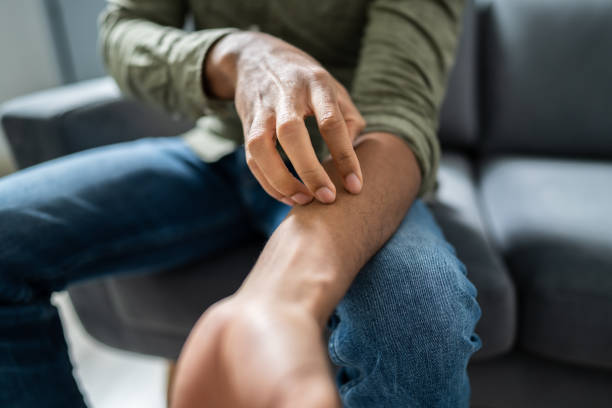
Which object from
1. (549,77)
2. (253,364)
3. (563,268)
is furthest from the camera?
(549,77)

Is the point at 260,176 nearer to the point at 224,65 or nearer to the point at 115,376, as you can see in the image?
the point at 224,65

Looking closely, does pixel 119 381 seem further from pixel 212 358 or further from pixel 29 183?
pixel 212 358

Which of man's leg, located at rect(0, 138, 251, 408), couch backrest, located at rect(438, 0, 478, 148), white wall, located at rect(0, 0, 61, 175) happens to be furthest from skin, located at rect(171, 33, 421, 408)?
white wall, located at rect(0, 0, 61, 175)

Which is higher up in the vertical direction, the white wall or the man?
the man

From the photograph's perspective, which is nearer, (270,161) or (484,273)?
(270,161)

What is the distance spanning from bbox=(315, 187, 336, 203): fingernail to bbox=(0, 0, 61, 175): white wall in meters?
1.68

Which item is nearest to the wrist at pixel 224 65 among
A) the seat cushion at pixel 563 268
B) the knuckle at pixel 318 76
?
the knuckle at pixel 318 76

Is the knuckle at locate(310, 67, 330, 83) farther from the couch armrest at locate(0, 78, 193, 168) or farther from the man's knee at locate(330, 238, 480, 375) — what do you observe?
the couch armrest at locate(0, 78, 193, 168)

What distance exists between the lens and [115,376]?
3.33 ft

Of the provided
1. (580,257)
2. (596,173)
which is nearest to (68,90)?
(580,257)

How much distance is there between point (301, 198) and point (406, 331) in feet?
0.48

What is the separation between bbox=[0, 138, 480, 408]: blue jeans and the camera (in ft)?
1.22

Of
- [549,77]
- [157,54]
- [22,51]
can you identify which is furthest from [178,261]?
[22,51]

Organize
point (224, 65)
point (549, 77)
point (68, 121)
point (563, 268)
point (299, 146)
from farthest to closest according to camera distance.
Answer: point (549, 77) → point (68, 121) → point (563, 268) → point (224, 65) → point (299, 146)
